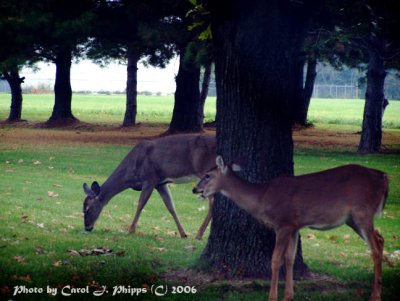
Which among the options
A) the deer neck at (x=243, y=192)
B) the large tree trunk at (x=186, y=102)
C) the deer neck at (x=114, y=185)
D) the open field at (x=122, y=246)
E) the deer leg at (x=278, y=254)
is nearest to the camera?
the deer leg at (x=278, y=254)

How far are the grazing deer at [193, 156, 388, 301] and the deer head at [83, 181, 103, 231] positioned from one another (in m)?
4.44

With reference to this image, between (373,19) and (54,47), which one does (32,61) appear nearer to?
(54,47)

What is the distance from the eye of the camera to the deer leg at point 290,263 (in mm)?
7643

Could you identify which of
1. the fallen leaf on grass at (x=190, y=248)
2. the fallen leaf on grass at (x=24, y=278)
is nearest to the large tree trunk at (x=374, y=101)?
the fallen leaf on grass at (x=190, y=248)

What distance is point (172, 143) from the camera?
1282cm

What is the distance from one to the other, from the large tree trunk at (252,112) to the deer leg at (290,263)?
1.90 feet

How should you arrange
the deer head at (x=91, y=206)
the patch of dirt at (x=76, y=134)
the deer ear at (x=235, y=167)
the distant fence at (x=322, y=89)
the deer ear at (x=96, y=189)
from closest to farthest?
the deer ear at (x=235, y=167), the deer head at (x=91, y=206), the deer ear at (x=96, y=189), the patch of dirt at (x=76, y=134), the distant fence at (x=322, y=89)

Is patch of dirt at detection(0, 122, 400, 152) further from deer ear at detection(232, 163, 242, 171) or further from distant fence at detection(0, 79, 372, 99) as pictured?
distant fence at detection(0, 79, 372, 99)

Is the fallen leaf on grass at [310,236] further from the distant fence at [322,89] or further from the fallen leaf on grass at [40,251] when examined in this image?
the distant fence at [322,89]

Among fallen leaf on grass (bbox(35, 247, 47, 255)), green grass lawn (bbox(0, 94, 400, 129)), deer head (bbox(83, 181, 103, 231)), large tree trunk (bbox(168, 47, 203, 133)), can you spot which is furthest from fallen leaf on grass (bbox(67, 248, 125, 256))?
green grass lawn (bbox(0, 94, 400, 129))

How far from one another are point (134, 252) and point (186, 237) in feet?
5.85

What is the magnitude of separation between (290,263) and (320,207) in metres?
0.65

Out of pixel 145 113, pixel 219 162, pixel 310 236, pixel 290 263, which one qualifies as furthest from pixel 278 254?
pixel 145 113

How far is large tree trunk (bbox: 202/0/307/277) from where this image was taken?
8531mm
